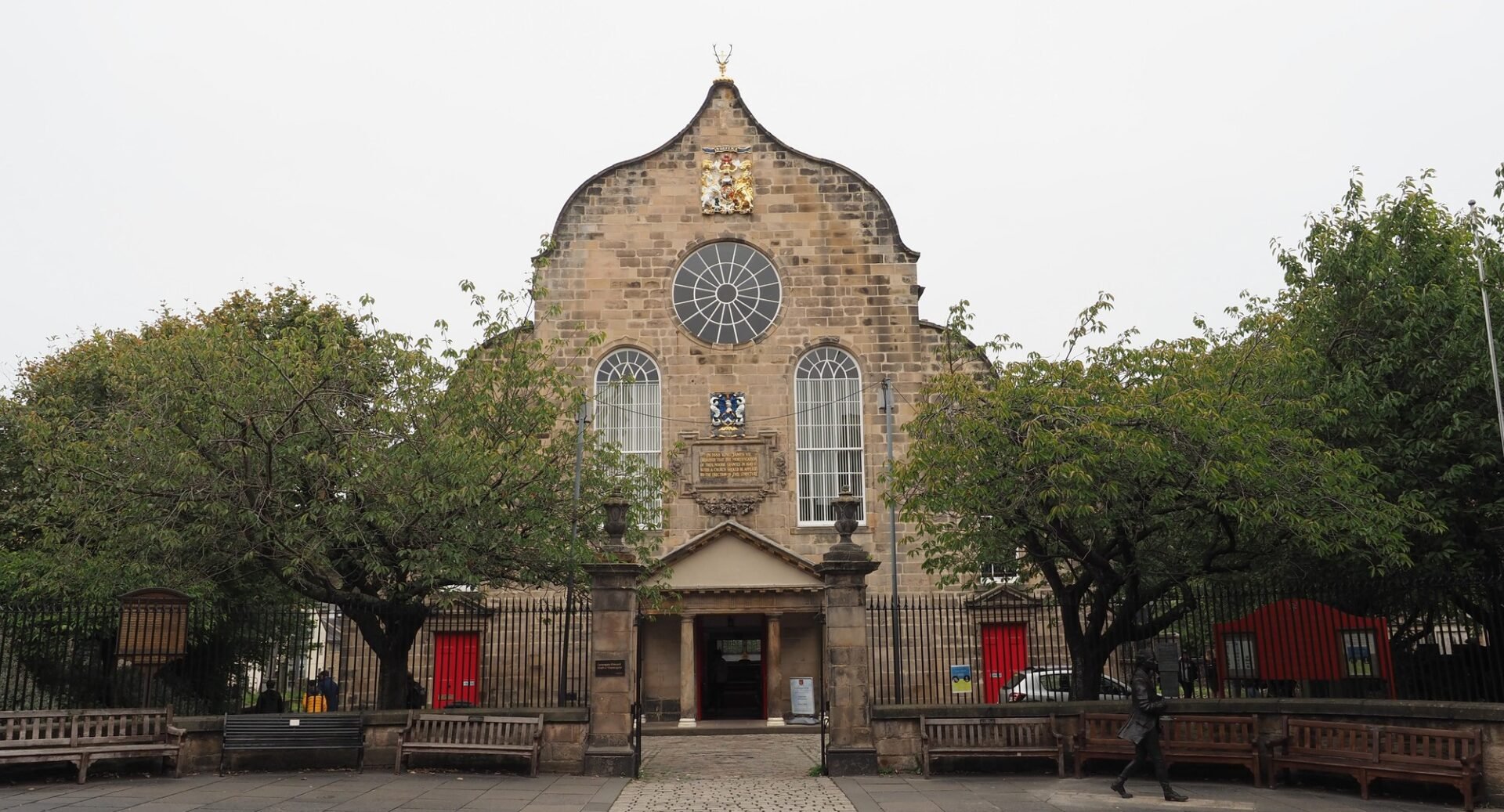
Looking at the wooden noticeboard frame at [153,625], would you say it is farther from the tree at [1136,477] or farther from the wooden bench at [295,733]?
the tree at [1136,477]

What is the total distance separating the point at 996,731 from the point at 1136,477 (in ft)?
12.2

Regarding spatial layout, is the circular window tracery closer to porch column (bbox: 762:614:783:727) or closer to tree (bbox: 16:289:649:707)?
porch column (bbox: 762:614:783:727)

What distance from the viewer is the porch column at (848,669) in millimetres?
14938

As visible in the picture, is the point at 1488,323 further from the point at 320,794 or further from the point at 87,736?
the point at 87,736

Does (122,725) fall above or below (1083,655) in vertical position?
below

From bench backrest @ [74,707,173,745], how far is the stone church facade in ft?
43.7

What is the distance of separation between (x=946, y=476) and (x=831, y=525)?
38.1 ft

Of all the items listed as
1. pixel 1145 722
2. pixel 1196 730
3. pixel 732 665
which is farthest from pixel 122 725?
pixel 732 665

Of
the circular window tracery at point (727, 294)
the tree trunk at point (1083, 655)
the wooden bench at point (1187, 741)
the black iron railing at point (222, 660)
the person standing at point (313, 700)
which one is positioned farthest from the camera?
the circular window tracery at point (727, 294)

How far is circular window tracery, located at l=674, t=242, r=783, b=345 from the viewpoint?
28.7 meters

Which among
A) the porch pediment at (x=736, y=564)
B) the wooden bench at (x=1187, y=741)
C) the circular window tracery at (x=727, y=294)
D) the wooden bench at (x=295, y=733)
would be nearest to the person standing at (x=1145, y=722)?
the wooden bench at (x=1187, y=741)

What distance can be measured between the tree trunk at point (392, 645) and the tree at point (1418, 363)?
12841mm

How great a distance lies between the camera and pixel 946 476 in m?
16.1

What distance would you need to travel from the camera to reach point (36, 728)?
44.0 feet
